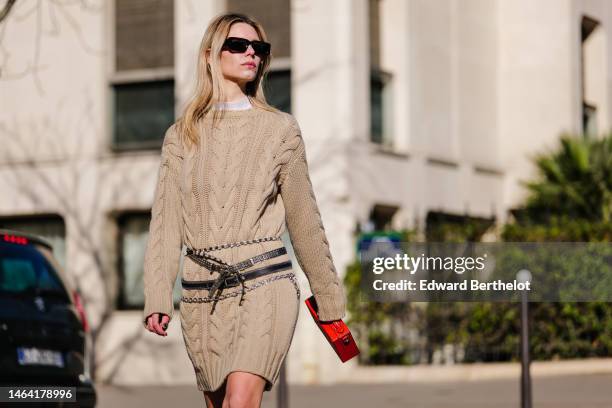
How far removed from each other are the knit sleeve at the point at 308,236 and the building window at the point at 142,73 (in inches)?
598

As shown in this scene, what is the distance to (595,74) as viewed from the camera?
25.8m

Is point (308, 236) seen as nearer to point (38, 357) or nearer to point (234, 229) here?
point (234, 229)

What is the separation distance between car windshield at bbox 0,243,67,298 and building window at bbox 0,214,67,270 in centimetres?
1122

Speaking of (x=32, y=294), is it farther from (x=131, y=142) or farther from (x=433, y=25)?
(x=433, y=25)

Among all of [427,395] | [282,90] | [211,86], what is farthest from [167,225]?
[282,90]

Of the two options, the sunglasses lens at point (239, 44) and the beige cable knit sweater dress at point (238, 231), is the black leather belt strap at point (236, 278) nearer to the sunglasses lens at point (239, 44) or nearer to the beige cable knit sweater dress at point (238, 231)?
the beige cable knit sweater dress at point (238, 231)

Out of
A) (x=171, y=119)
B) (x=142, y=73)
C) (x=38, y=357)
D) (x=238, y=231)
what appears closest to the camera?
(x=238, y=231)

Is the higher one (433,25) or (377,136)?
(433,25)

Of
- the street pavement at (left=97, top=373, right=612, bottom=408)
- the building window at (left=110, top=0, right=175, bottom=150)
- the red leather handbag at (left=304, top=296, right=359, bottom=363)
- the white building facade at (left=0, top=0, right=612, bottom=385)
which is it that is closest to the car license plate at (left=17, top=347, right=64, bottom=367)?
the red leather handbag at (left=304, top=296, right=359, bottom=363)

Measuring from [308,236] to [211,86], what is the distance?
66 centimetres

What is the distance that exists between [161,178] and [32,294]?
4.49 metres

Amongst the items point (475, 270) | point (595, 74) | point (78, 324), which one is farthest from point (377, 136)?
point (78, 324)

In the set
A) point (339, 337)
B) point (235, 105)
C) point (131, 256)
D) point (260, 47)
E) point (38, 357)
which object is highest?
point (260, 47)

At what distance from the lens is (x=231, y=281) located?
15.8 feet
